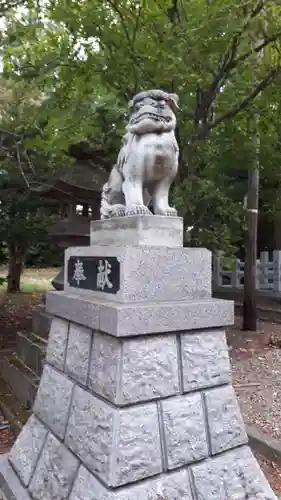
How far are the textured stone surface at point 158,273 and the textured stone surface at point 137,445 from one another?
0.69 meters

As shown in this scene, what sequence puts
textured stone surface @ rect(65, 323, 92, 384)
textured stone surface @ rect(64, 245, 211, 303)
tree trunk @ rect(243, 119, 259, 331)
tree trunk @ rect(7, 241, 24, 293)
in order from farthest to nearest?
tree trunk @ rect(7, 241, 24, 293)
tree trunk @ rect(243, 119, 259, 331)
textured stone surface @ rect(65, 323, 92, 384)
textured stone surface @ rect(64, 245, 211, 303)

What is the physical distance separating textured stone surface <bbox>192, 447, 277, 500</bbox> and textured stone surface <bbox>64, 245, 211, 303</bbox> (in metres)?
1.10

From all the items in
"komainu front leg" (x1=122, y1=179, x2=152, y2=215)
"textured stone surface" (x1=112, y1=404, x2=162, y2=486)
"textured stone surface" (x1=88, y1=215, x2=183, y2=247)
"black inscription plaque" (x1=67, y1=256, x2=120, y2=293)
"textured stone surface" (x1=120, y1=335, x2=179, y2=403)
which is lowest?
"textured stone surface" (x1=112, y1=404, x2=162, y2=486)

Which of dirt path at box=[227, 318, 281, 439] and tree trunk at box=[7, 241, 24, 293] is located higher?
tree trunk at box=[7, 241, 24, 293]

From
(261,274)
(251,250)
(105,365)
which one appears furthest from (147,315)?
(261,274)

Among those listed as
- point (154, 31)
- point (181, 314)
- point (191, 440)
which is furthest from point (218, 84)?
point (191, 440)

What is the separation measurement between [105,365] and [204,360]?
68 cm

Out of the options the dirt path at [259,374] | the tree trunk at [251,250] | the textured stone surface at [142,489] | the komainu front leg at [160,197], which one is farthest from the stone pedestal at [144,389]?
the tree trunk at [251,250]

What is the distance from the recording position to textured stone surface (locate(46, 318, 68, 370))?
304 centimetres

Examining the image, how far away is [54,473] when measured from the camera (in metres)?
2.75

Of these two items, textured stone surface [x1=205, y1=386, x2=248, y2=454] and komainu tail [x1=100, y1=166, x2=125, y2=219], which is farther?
komainu tail [x1=100, y1=166, x2=125, y2=219]

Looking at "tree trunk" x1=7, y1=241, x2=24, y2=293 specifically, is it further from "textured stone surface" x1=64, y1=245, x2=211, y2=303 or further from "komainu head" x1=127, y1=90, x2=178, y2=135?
"textured stone surface" x1=64, y1=245, x2=211, y2=303

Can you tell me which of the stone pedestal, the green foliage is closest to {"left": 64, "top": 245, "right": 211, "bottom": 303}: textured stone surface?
the stone pedestal

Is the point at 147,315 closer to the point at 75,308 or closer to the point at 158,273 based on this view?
the point at 158,273
